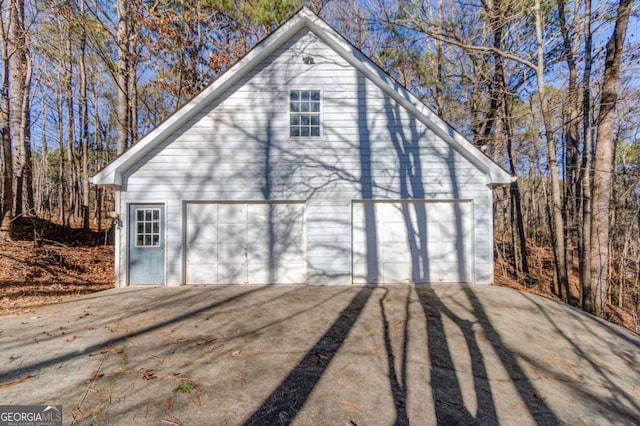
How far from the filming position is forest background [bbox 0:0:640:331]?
7.97 m

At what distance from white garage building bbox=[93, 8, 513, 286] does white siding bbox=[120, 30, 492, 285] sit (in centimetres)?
2

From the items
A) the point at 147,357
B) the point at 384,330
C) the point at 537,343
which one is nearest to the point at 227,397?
the point at 147,357

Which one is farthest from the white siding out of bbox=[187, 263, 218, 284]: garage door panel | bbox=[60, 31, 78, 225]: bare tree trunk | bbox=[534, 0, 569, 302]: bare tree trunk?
bbox=[60, 31, 78, 225]: bare tree trunk

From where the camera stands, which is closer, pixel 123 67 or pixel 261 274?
pixel 261 274

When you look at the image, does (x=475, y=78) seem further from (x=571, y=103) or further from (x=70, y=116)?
(x=70, y=116)

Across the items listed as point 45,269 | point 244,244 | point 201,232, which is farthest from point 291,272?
point 45,269

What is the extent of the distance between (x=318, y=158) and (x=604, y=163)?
7.07m

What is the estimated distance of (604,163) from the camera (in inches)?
294

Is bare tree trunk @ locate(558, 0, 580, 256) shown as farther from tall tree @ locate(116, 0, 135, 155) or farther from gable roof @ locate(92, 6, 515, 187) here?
tall tree @ locate(116, 0, 135, 155)

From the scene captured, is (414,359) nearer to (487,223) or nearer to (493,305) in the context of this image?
(493,305)

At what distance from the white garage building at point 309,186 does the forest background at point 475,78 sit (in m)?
2.55

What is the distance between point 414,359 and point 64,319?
5798 mm

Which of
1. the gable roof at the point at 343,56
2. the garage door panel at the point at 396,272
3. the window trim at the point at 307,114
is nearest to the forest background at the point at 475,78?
the gable roof at the point at 343,56

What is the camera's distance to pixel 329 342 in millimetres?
4406
